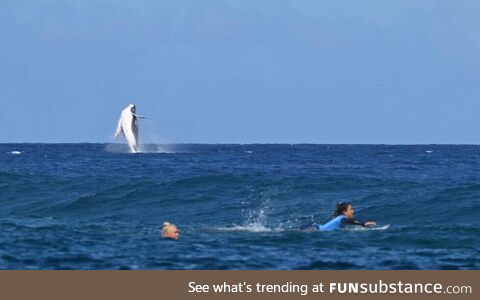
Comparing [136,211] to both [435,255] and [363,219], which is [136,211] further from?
[435,255]

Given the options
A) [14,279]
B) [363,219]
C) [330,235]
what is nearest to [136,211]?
[363,219]

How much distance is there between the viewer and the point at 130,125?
87188 mm

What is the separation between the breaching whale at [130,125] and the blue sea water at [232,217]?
18.7 m

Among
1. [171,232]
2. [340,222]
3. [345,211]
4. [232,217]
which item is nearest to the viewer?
[171,232]

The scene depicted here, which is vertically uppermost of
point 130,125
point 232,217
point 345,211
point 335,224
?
point 130,125

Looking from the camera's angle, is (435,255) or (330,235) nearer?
(435,255)

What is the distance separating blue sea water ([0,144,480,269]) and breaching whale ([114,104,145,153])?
1869cm

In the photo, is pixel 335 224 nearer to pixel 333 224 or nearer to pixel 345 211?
pixel 333 224

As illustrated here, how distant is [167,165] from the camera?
64938 mm

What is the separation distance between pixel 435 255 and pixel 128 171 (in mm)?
35783

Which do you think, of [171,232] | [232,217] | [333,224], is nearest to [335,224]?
[333,224]

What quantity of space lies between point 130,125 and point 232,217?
173 ft

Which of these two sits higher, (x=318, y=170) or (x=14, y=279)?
(x=318, y=170)

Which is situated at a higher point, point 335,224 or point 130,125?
point 130,125
